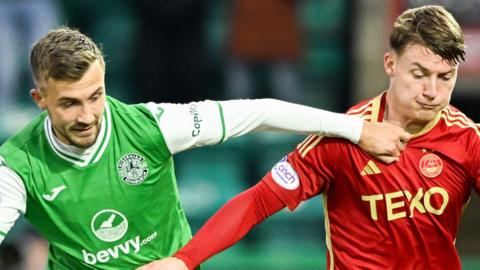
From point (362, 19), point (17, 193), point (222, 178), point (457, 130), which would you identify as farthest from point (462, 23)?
point (17, 193)

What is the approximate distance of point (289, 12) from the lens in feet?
35.7

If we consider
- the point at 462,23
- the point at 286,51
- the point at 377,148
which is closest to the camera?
the point at 377,148

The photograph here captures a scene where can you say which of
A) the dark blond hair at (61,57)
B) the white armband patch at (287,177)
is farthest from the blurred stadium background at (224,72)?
the dark blond hair at (61,57)

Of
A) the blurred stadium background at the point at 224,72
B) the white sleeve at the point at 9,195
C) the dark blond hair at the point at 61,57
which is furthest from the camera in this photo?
the blurred stadium background at the point at 224,72

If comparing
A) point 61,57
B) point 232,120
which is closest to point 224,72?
point 232,120

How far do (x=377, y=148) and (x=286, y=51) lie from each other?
18.3ft

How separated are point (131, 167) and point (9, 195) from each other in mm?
540

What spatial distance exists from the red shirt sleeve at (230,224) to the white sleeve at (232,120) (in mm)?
278

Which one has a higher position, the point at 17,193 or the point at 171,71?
the point at 17,193

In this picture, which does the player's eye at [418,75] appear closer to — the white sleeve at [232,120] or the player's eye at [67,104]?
the white sleeve at [232,120]

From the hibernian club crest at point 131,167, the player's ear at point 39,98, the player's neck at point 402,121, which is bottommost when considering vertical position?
the hibernian club crest at point 131,167

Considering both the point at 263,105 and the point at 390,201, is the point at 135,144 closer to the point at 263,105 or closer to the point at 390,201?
the point at 263,105

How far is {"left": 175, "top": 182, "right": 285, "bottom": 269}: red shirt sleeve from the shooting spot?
17.8 ft

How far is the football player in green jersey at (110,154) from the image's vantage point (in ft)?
18.0
